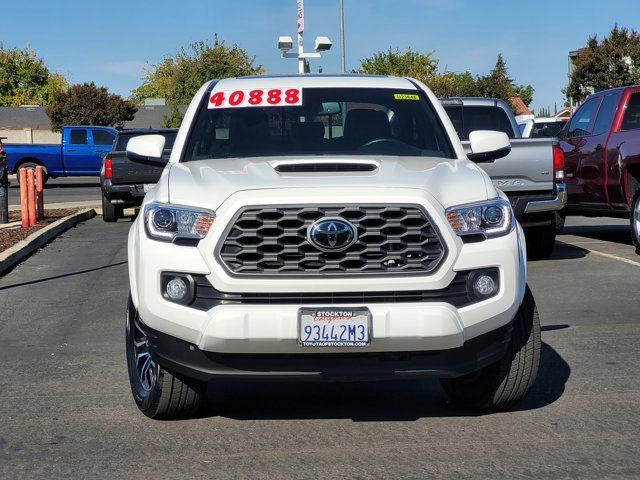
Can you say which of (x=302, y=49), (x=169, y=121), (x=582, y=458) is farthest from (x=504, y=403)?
(x=169, y=121)

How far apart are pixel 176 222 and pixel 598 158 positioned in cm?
957

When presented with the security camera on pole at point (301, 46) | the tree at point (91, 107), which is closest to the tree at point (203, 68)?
the tree at point (91, 107)

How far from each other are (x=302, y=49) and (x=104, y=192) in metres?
11.8

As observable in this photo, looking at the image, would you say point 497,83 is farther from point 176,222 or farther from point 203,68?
point 176,222

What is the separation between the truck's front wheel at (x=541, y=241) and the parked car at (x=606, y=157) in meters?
0.92

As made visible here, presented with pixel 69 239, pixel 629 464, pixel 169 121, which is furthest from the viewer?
pixel 169 121

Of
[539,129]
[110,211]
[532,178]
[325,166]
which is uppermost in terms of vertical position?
[539,129]

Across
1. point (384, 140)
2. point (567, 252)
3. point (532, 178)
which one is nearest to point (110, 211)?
point (567, 252)

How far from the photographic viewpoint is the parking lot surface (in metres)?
4.99

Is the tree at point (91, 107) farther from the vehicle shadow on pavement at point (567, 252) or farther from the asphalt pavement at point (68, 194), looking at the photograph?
the vehicle shadow on pavement at point (567, 252)

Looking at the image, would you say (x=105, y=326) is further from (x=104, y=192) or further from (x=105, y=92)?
(x=105, y=92)

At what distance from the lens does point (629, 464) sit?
16.2ft

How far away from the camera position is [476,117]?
49.5 ft

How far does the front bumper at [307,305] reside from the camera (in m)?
5.07
